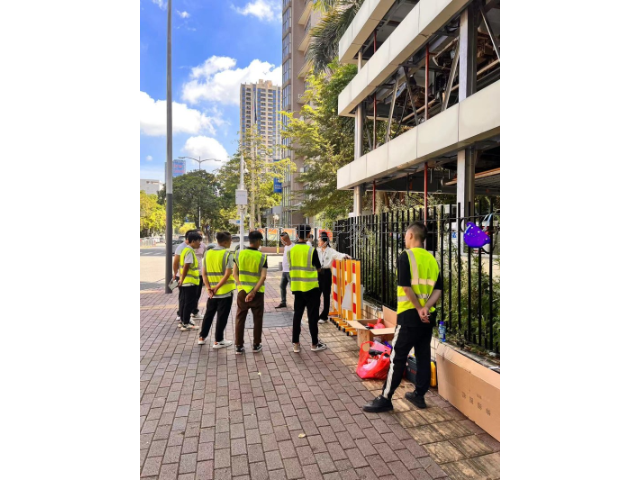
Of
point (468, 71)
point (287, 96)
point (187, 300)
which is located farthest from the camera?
point (287, 96)

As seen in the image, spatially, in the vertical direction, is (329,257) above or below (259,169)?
below

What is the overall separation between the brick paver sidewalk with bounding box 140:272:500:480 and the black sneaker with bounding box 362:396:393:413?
7 cm

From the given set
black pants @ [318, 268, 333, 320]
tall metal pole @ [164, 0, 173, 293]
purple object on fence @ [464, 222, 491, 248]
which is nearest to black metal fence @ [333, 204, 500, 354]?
purple object on fence @ [464, 222, 491, 248]

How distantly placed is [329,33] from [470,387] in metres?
17.4

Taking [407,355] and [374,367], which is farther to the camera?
[374,367]

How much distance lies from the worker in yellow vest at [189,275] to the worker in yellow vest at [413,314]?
4252mm

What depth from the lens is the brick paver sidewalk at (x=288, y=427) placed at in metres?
3.04

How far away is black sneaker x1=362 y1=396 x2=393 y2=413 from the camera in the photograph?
12.9ft

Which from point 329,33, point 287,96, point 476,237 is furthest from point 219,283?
point 287,96

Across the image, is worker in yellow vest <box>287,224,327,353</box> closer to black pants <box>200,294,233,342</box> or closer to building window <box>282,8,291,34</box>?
black pants <box>200,294,233,342</box>

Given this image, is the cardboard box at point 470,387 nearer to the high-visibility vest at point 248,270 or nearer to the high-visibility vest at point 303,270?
the high-visibility vest at point 303,270

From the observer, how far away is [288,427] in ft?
12.1

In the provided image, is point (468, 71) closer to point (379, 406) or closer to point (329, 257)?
point (329, 257)
